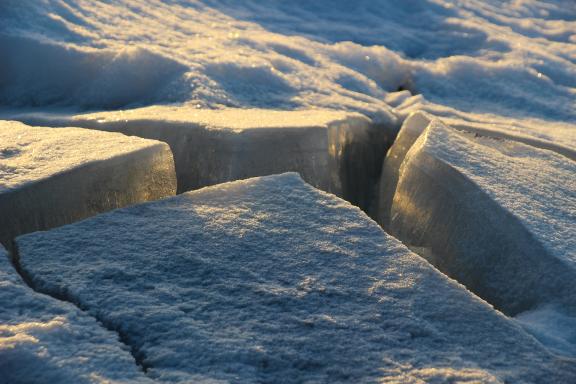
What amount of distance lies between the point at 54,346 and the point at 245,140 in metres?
0.94

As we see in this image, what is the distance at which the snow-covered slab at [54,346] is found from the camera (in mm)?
818

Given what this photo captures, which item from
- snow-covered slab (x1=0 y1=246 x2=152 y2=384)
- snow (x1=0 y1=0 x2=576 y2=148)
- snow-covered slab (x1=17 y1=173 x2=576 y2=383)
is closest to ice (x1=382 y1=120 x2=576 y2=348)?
snow-covered slab (x1=17 y1=173 x2=576 y2=383)

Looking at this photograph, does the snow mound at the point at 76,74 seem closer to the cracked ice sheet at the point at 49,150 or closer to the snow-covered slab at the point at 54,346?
the cracked ice sheet at the point at 49,150

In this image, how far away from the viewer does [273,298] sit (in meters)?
1.03

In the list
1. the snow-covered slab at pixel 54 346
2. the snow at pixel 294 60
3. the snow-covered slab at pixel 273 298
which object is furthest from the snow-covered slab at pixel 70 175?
the snow at pixel 294 60

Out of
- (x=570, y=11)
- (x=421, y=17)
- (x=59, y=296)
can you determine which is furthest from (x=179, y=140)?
(x=570, y=11)

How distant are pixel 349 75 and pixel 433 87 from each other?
1.68 feet

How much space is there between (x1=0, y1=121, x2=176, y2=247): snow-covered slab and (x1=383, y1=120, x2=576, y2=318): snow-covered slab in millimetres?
616

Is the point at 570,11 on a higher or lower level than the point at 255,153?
higher

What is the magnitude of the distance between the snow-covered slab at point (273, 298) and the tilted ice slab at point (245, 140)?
44 centimetres

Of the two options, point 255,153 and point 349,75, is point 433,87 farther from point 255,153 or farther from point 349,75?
point 255,153

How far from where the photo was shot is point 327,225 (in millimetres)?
1258

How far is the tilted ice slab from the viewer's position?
174 centimetres

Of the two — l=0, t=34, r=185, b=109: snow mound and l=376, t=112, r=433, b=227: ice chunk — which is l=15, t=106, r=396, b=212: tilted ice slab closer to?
l=376, t=112, r=433, b=227: ice chunk
